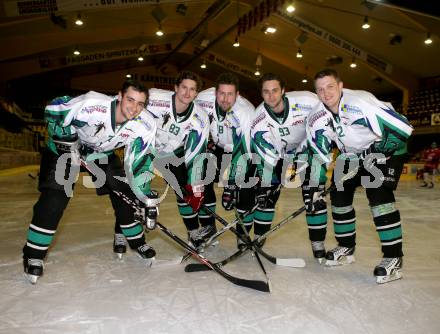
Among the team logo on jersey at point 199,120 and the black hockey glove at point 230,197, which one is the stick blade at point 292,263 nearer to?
the black hockey glove at point 230,197

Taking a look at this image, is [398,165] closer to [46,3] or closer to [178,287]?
[178,287]

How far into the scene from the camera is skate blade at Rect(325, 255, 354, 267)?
2.44 metres

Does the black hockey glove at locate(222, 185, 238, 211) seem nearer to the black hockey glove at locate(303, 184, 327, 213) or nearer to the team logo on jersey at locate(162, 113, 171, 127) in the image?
the black hockey glove at locate(303, 184, 327, 213)

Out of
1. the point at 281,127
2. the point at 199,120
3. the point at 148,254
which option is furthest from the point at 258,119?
the point at 148,254

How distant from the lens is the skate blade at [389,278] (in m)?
2.11

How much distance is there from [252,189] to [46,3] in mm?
5927

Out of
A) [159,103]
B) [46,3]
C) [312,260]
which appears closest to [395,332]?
[312,260]

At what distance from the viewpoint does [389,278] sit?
213cm

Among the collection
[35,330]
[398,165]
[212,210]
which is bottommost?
[35,330]

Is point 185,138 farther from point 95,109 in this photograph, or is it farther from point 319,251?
point 319,251

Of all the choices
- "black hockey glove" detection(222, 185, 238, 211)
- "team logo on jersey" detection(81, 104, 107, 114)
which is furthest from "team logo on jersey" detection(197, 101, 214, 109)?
"team logo on jersey" detection(81, 104, 107, 114)

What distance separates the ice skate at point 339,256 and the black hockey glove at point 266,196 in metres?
0.53

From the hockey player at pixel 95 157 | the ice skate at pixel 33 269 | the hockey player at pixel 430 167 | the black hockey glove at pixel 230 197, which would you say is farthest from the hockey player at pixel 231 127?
the hockey player at pixel 430 167

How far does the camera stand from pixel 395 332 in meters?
1.54
